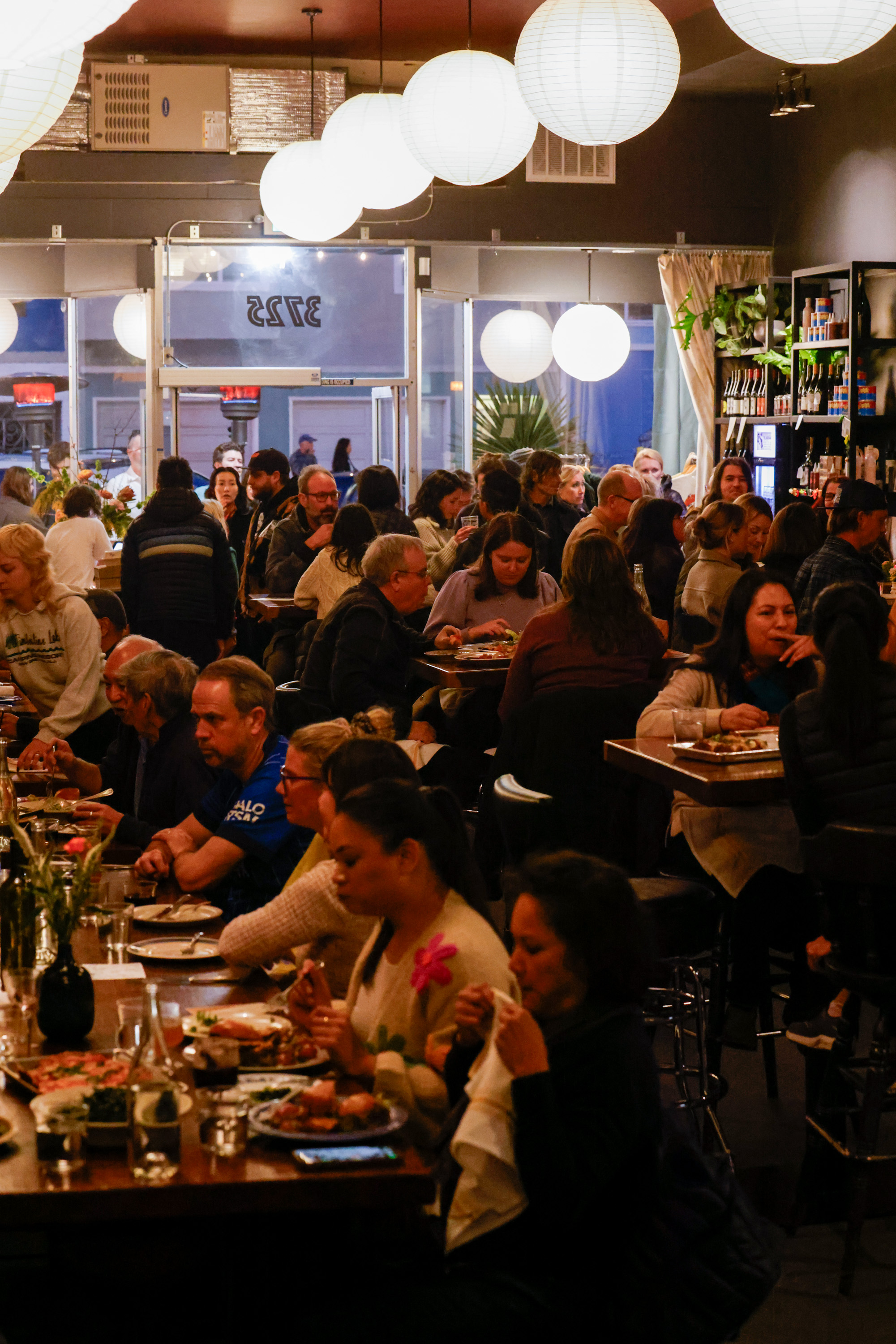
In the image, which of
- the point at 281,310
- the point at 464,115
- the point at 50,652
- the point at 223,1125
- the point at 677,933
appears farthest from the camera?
the point at 281,310

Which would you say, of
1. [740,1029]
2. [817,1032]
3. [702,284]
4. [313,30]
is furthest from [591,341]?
[740,1029]

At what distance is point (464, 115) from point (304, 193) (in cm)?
207

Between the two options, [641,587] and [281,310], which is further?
[281,310]

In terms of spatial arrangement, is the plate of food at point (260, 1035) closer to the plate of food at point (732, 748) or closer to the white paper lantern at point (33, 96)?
the plate of food at point (732, 748)

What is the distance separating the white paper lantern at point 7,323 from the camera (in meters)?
10.9

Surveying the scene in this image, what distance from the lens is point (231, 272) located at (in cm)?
1076

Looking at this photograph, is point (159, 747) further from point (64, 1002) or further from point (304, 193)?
point (304, 193)

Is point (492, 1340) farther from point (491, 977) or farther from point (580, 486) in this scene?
point (580, 486)

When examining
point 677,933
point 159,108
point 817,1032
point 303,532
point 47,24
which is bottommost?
point 817,1032

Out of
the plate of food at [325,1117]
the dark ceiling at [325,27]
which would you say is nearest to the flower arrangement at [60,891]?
the plate of food at [325,1117]

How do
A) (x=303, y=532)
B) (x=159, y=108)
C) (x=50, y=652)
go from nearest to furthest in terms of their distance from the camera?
(x=50, y=652)
(x=303, y=532)
(x=159, y=108)

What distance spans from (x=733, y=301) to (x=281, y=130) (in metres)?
3.39

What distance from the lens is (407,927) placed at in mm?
2641

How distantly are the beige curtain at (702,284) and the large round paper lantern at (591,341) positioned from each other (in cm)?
44
